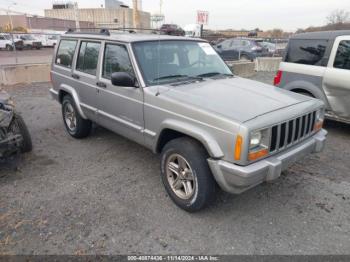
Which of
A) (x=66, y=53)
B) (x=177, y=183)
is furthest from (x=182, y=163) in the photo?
(x=66, y=53)

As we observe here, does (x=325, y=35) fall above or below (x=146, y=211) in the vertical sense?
above

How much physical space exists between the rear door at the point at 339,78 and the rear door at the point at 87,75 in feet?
13.6

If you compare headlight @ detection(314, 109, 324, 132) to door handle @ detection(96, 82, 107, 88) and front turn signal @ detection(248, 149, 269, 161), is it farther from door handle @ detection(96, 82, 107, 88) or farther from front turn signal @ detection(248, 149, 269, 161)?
→ door handle @ detection(96, 82, 107, 88)

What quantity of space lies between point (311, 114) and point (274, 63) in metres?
12.3

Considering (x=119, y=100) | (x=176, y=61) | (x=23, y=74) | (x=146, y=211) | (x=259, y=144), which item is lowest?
(x=146, y=211)

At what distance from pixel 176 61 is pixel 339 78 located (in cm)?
318

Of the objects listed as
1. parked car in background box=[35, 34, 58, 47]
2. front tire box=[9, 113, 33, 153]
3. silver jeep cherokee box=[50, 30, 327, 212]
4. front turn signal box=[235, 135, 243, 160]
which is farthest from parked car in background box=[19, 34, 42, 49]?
front turn signal box=[235, 135, 243, 160]

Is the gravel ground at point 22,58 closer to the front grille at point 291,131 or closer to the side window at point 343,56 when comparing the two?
the side window at point 343,56

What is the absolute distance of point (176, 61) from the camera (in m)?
3.85

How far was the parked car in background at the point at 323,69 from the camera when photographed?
5070 mm

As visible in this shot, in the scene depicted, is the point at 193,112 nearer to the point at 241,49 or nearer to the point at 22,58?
the point at 241,49

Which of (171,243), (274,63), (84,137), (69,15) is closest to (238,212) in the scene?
(171,243)

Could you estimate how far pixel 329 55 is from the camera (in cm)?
525

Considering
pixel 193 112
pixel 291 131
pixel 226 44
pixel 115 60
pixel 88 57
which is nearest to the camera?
pixel 193 112
